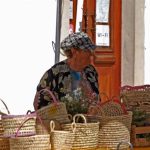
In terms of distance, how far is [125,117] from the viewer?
113 inches

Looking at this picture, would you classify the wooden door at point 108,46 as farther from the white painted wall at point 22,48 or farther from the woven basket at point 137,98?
the woven basket at point 137,98

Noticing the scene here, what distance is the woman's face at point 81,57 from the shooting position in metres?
3.49

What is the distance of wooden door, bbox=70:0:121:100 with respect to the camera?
530 cm

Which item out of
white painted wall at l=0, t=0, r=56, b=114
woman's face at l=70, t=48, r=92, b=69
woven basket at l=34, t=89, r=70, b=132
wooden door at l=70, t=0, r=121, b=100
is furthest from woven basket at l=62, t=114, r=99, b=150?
wooden door at l=70, t=0, r=121, b=100

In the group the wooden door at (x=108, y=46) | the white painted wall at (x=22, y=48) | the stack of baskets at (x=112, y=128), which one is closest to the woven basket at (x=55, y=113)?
the stack of baskets at (x=112, y=128)

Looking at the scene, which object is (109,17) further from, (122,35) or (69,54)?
(69,54)

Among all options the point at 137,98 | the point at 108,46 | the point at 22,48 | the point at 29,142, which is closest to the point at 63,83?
the point at 137,98

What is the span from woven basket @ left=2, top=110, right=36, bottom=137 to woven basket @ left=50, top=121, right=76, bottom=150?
0.10m

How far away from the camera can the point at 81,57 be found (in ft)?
11.5

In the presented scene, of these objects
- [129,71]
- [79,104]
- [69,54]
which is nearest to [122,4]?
[129,71]

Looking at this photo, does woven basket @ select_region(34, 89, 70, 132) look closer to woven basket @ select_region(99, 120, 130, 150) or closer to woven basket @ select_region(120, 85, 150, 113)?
woven basket @ select_region(99, 120, 130, 150)

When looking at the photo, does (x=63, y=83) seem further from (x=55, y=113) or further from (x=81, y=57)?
(x=55, y=113)

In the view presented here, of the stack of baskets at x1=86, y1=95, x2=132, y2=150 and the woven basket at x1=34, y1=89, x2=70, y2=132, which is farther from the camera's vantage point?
the stack of baskets at x1=86, y1=95, x2=132, y2=150

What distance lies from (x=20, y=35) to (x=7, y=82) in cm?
38
